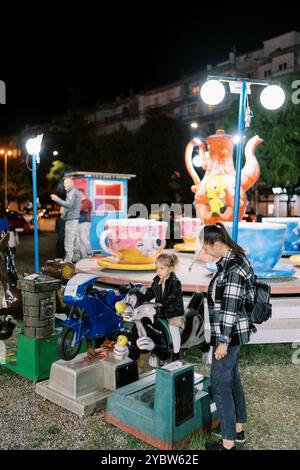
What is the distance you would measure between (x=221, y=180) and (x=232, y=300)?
4.88 meters

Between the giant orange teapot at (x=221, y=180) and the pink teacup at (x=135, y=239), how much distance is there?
1597mm

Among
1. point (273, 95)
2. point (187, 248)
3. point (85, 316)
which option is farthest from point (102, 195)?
point (85, 316)

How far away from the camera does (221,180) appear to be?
24.5 feet

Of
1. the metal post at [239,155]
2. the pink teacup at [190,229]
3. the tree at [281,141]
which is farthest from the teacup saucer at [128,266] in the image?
the tree at [281,141]

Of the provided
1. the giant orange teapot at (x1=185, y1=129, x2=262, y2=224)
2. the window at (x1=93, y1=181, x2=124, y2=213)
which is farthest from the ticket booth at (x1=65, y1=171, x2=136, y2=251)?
the giant orange teapot at (x1=185, y1=129, x2=262, y2=224)

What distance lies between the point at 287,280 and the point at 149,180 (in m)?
33.0

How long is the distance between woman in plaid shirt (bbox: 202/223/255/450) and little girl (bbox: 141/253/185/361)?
0.87 meters

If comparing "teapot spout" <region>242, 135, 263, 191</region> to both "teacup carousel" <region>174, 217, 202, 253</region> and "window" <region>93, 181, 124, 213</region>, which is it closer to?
"teacup carousel" <region>174, 217, 202, 253</region>

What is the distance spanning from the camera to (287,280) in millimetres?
5395

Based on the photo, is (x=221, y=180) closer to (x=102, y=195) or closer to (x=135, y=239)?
(x=135, y=239)

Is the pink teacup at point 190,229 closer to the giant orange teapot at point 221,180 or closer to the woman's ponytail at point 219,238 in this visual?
the giant orange teapot at point 221,180

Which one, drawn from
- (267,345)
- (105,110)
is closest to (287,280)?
(267,345)

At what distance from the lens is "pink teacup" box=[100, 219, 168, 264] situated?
19.7ft

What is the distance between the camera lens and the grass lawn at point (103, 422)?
309cm
